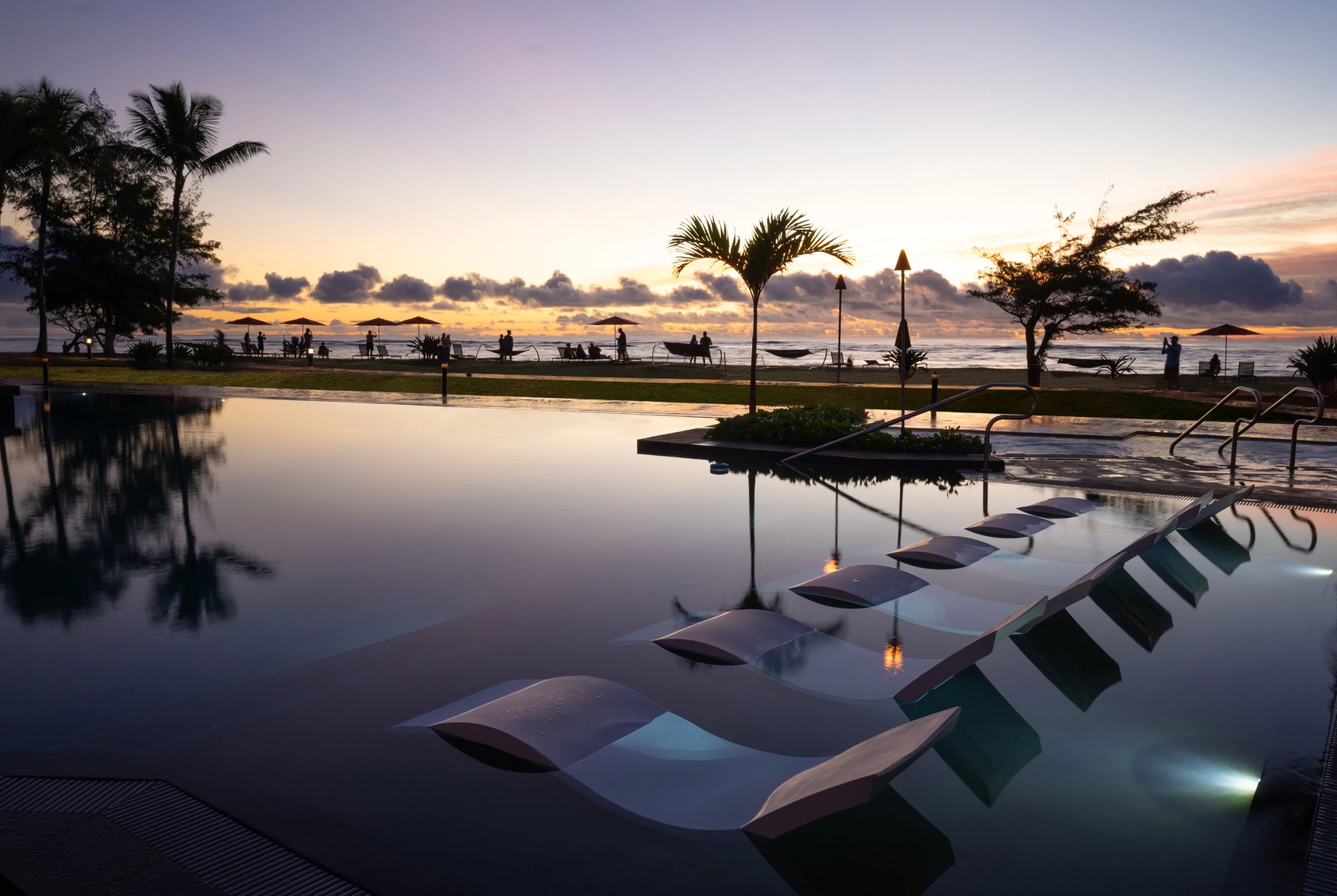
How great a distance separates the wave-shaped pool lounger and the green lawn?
1214 cm

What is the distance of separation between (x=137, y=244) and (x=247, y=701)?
46.3m

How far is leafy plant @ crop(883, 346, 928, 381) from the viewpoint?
45.8 ft

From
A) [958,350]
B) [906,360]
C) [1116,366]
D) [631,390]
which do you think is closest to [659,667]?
[906,360]

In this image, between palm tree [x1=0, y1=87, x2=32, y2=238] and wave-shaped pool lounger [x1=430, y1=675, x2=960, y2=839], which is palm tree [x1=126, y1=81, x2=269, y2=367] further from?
wave-shaped pool lounger [x1=430, y1=675, x2=960, y2=839]

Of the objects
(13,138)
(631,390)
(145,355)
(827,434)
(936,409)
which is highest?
(13,138)

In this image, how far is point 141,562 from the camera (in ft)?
20.5

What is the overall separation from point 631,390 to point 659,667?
18801mm

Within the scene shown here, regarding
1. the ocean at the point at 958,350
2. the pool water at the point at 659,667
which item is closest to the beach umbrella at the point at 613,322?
the ocean at the point at 958,350

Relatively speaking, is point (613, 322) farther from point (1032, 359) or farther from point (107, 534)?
point (107, 534)

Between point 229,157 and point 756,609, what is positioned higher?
point 229,157

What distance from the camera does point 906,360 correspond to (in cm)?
1639

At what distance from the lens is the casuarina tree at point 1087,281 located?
30.0 metres

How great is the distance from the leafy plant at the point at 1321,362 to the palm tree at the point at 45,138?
3651 cm

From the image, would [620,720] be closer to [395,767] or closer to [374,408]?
[395,767]
